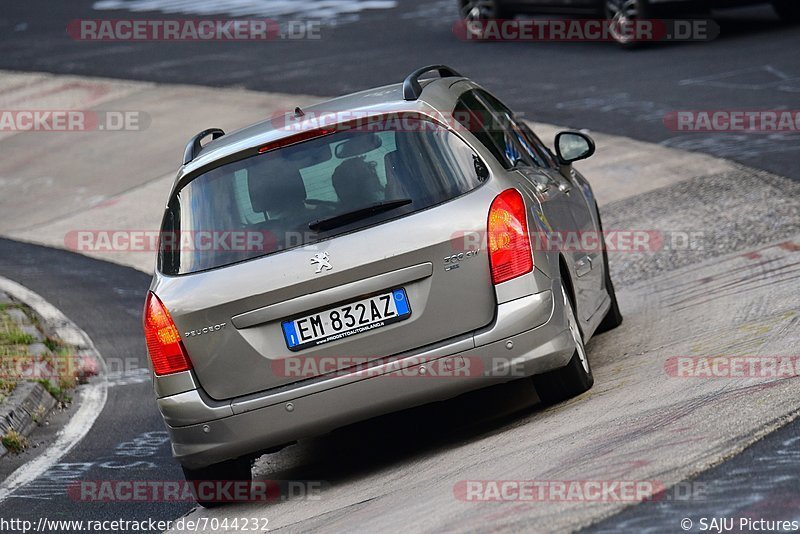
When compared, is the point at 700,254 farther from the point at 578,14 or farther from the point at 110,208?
the point at 578,14

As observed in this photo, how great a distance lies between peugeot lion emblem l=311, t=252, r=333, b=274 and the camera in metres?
5.81

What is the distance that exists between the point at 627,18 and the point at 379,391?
13.3 metres

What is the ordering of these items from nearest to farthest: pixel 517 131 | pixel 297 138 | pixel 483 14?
pixel 297 138 < pixel 517 131 < pixel 483 14

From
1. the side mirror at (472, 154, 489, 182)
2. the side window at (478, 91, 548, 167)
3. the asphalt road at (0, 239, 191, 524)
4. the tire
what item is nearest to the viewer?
the side mirror at (472, 154, 489, 182)
